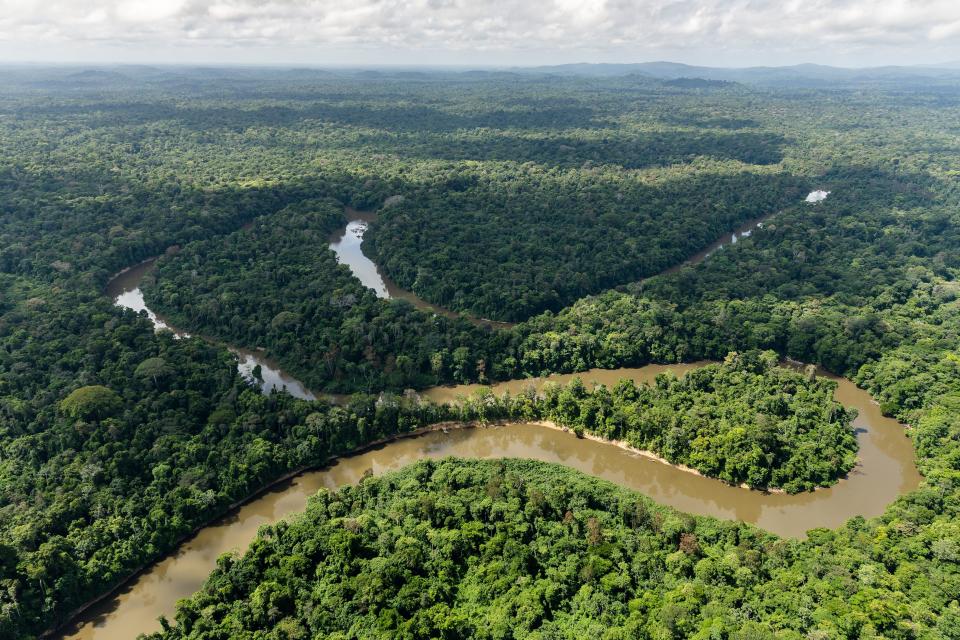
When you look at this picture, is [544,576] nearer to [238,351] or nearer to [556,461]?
[556,461]

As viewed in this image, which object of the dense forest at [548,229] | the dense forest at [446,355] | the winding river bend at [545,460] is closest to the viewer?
the dense forest at [446,355]

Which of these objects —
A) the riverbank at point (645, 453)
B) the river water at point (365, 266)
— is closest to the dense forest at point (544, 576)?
the riverbank at point (645, 453)

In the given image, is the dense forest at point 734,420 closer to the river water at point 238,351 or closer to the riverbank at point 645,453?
the riverbank at point 645,453

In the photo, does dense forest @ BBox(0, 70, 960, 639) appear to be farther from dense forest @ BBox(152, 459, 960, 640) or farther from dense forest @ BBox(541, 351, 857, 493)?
dense forest @ BBox(541, 351, 857, 493)

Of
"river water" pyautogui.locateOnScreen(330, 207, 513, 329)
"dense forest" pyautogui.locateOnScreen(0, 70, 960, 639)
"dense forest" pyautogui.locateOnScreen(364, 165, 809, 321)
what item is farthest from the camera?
"dense forest" pyautogui.locateOnScreen(364, 165, 809, 321)

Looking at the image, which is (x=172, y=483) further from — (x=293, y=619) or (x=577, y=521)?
(x=577, y=521)

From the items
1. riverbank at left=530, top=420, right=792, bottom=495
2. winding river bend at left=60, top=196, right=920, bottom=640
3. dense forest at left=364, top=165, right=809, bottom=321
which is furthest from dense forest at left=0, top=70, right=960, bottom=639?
riverbank at left=530, top=420, right=792, bottom=495

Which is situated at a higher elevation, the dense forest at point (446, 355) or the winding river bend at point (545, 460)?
the dense forest at point (446, 355)
